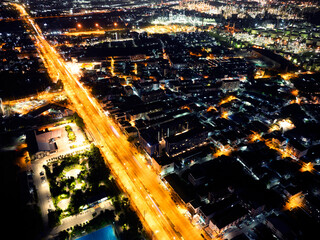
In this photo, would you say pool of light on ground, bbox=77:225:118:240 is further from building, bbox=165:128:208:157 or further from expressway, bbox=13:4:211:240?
building, bbox=165:128:208:157

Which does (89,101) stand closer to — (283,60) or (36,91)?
(36,91)

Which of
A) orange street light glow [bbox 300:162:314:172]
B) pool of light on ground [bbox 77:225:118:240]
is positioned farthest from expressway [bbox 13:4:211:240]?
orange street light glow [bbox 300:162:314:172]

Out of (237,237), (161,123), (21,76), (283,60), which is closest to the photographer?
(237,237)

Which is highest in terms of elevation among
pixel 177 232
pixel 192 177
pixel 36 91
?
pixel 36 91

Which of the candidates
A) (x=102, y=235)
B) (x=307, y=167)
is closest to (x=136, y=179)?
(x=102, y=235)

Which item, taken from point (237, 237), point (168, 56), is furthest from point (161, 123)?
point (168, 56)

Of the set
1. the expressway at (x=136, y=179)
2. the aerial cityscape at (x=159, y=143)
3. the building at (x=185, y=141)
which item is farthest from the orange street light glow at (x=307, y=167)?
the expressway at (x=136, y=179)
